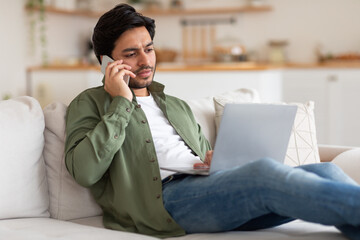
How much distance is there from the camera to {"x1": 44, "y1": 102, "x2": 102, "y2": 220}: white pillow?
2049 mm

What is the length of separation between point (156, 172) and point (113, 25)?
1.97ft

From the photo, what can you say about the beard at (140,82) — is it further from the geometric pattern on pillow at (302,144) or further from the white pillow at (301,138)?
the geometric pattern on pillow at (302,144)

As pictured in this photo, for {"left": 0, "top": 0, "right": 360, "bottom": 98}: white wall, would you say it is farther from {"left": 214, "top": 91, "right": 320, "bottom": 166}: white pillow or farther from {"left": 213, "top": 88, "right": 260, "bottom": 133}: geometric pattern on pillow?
{"left": 214, "top": 91, "right": 320, "bottom": 166}: white pillow

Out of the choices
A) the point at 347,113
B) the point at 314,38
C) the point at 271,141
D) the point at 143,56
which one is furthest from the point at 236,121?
the point at 314,38

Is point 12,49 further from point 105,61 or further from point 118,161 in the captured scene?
point 118,161

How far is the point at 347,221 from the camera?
1.51 metres

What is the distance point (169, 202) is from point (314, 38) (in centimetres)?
471

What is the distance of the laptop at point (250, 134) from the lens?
174 cm

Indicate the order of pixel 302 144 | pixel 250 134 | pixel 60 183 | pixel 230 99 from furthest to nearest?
pixel 230 99, pixel 302 144, pixel 60 183, pixel 250 134

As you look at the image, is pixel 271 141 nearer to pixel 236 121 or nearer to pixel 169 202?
pixel 236 121

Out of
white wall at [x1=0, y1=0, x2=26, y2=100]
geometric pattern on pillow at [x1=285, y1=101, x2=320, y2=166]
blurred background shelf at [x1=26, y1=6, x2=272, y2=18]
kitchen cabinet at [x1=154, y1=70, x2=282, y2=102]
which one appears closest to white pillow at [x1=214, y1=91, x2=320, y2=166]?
geometric pattern on pillow at [x1=285, y1=101, x2=320, y2=166]

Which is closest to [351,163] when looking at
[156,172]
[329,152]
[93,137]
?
[329,152]

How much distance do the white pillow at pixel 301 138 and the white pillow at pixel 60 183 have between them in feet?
2.55

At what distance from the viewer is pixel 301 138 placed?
2.54 m
